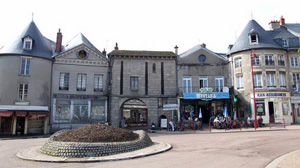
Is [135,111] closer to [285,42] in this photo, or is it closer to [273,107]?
[273,107]

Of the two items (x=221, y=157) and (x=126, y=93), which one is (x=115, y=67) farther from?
(x=221, y=157)

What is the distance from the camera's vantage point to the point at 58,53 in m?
26.5

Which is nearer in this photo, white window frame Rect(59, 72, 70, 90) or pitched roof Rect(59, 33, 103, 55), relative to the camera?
white window frame Rect(59, 72, 70, 90)

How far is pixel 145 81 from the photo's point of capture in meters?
27.1

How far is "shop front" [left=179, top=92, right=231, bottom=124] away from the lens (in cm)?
2603

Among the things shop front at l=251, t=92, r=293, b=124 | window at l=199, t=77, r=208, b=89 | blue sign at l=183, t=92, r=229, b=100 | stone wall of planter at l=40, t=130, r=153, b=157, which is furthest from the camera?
window at l=199, t=77, r=208, b=89

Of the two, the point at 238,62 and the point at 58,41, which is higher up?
the point at 58,41

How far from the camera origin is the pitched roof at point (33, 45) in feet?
78.8

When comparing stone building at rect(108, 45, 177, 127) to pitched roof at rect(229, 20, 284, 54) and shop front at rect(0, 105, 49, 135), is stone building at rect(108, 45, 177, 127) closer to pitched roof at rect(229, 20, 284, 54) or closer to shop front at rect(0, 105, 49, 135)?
shop front at rect(0, 105, 49, 135)

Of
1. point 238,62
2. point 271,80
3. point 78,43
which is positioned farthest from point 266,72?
point 78,43

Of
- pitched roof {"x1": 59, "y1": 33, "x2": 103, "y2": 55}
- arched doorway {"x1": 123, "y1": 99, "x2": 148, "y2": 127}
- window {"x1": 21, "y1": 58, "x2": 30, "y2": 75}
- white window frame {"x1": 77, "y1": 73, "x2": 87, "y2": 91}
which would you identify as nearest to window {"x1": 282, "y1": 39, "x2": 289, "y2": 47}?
arched doorway {"x1": 123, "y1": 99, "x2": 148, "y2": 127}

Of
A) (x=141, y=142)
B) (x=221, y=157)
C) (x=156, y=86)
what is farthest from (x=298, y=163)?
(x=156, y=86)

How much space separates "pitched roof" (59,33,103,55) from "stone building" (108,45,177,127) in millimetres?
3157

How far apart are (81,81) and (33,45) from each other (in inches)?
249
